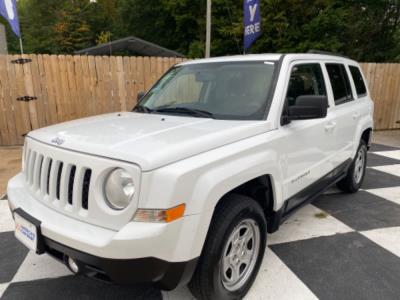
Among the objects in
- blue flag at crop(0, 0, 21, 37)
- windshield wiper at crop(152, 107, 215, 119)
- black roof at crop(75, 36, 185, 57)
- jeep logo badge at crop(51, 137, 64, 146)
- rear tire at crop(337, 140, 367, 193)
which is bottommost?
rear tire at crop(337, 140, 367, 193)

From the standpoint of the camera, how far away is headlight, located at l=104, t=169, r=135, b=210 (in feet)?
5.56

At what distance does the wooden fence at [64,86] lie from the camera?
6832mm

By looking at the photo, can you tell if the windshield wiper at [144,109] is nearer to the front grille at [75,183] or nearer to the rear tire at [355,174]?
the front grille at [75,183]

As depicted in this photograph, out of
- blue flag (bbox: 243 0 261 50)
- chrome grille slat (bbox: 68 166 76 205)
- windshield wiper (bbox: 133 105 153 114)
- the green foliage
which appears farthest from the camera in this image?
the green foliage

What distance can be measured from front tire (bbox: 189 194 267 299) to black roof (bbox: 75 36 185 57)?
12.1m

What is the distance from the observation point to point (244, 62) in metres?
2.94

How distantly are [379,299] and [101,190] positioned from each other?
214 centimetres

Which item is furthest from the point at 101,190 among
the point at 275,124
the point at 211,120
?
the point at 275,124

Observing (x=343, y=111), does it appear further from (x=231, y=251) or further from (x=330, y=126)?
(x=231, y=251)

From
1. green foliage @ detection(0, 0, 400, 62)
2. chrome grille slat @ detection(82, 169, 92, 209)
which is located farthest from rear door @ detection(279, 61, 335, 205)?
green foliage @ detection(0, 0, 400, 62)

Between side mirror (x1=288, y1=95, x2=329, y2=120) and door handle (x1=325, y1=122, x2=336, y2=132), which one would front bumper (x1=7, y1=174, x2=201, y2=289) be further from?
door handle (x1=325, y1=122, x2=336, y2=132)

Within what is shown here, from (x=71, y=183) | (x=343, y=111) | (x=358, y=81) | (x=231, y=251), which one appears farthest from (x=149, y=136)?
(x=358, y=81)

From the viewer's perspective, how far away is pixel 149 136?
2014 millimetres

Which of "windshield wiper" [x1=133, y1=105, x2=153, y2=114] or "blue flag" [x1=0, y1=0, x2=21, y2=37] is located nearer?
"windshield wiper" [x1=133, y1=105, x2=153, y2=114]
